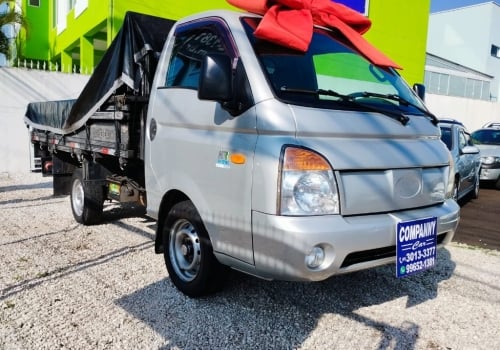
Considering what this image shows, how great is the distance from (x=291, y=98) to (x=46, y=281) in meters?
2.65

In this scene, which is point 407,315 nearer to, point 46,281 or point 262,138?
point 262,138

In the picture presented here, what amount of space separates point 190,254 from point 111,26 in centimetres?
879

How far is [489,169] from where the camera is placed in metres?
10.8

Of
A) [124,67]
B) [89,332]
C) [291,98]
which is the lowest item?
[89,332]

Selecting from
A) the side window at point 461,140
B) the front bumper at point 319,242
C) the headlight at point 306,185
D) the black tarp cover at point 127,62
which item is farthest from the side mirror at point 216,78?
the side window at point 461,140

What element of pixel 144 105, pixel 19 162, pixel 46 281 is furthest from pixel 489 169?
pixel 19 162

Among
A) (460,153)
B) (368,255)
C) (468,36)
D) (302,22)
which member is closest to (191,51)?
(302,22)

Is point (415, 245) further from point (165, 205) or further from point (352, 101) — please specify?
point (165, 205)

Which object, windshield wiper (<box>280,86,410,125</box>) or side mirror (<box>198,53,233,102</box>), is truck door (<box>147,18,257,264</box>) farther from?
windshield wiper (<box>280,86,410,125</box>)

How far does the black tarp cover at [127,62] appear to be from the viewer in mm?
4129

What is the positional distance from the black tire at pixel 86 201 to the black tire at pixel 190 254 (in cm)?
216

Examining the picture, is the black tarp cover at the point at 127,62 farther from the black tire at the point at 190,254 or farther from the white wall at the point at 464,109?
the white wall at the point at 464,109

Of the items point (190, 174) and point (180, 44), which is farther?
point (180, 44)

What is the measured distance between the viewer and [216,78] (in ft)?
9.01
